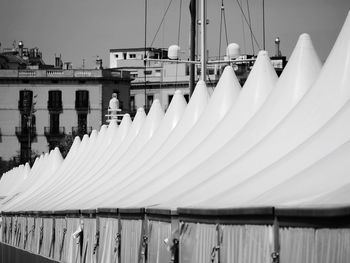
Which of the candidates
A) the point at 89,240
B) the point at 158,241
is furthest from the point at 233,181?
the point at 89,240

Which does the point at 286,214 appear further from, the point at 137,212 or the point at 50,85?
the point at 50,85

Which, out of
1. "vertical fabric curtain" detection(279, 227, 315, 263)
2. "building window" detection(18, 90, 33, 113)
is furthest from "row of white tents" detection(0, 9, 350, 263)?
"building window" detection(18, 90, 33, 113)

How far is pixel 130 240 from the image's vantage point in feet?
63.5

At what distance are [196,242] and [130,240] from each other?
174 inches

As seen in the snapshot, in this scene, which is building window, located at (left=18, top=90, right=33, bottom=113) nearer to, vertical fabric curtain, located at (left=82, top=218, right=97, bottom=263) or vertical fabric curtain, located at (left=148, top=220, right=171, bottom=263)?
vertical fabric curtain, located at (left=82, top=218, right=97, bottom=263)

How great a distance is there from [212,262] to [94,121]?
353ft

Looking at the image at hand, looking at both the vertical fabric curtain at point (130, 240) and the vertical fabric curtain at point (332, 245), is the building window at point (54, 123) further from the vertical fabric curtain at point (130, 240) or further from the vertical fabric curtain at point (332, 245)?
the vertical fabric curtain at point (332, 245)

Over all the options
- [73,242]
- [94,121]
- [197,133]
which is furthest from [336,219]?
[94,121]

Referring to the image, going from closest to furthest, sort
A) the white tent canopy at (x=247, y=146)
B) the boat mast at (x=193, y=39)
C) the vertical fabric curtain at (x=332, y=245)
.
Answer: the vertical fabric curtain at (x=332, y=245) → the white tent canopy at (x=247, y=146) → the boat mast at (x=193, y=39)

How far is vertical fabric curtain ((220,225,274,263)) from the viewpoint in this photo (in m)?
12.5

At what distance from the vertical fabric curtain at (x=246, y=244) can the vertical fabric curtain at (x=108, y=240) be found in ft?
21.8

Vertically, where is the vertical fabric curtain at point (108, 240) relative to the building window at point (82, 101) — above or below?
below

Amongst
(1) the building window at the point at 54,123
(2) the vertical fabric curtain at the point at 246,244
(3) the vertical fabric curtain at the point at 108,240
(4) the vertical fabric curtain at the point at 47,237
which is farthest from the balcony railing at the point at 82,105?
(2) the vertical fabric curtain at the point at 246,244

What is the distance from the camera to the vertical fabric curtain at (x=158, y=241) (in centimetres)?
1667
